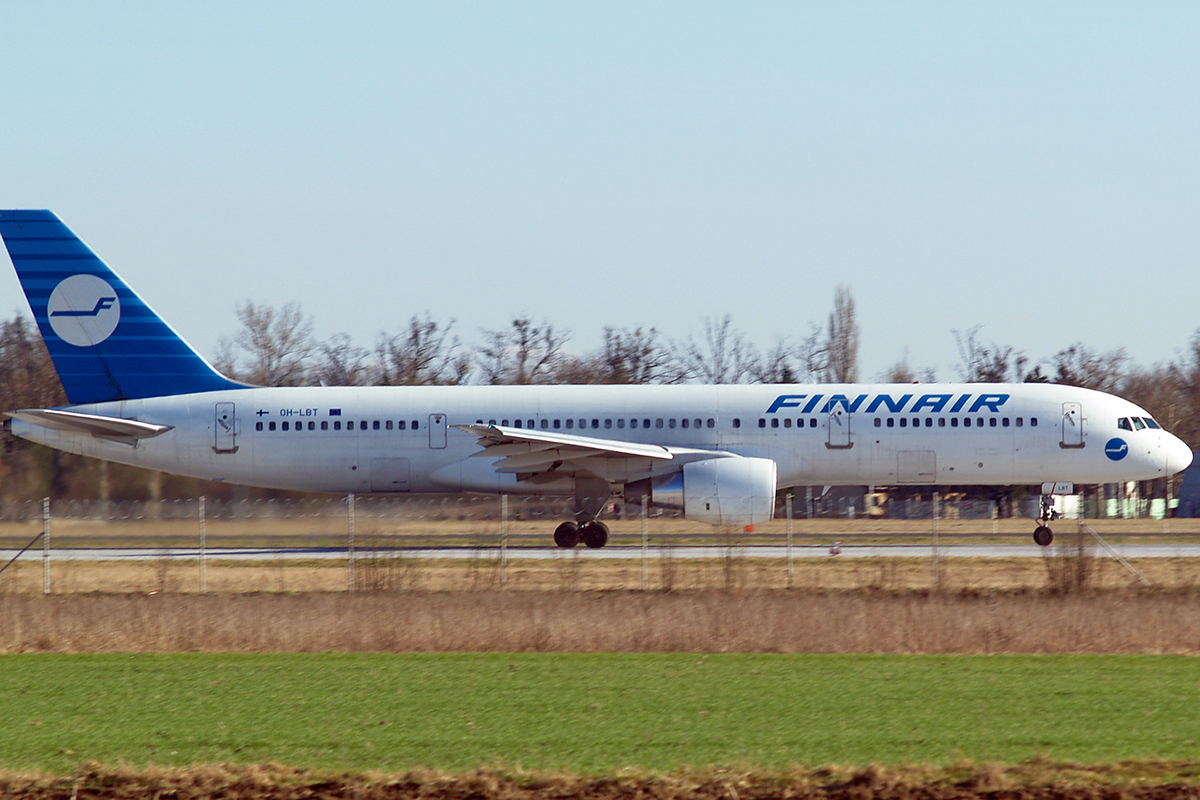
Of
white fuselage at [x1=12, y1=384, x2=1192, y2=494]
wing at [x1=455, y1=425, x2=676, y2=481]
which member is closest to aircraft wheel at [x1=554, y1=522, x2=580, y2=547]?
white fuselage at [x1=12, y1=384, x2=1192, y2=494]

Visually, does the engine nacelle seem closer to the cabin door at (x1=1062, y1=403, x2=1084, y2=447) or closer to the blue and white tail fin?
the cabin door at (x1=1062, y1=403, x2=1084, y2=447)

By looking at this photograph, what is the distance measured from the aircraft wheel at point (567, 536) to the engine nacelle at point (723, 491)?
2.04 meters

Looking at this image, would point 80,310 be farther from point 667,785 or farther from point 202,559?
point 667,785

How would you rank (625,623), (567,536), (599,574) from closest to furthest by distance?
(625,623) → (599,574) → (567,536)

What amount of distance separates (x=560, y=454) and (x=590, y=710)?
60.4 ft

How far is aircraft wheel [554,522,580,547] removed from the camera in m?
29.9

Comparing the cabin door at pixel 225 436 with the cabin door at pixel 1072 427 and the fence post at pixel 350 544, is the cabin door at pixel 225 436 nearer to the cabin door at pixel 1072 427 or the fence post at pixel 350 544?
the fence post at pixel 350 544

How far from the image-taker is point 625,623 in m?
16.5

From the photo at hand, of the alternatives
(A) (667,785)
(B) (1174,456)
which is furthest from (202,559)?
(B) (1174,456)

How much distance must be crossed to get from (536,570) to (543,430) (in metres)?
7.05

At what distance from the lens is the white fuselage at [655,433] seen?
3030cm

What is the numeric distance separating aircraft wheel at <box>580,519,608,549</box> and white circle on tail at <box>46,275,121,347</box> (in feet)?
41.5

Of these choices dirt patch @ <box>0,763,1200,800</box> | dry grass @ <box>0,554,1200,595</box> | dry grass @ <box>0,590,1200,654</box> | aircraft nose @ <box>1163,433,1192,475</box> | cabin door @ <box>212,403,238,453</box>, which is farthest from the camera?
cabin door @ <box>212,403,238,453</box>

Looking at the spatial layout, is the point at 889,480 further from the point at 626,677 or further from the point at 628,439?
the point at 626,677
